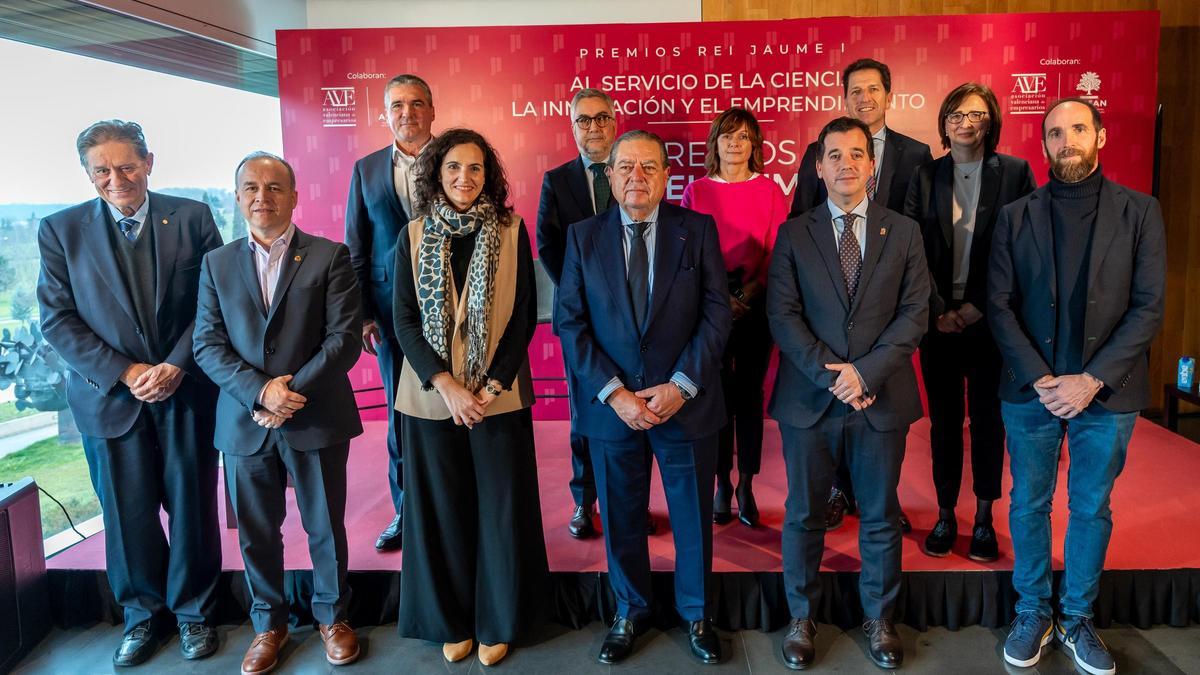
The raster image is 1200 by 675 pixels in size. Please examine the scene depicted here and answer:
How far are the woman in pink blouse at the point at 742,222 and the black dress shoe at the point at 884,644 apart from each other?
→ 884 mm

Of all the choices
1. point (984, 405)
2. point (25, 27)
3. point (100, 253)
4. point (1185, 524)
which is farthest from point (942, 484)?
point (25, 27)

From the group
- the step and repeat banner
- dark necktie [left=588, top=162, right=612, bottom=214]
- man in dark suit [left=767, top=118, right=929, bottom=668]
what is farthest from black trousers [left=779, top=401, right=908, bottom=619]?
the step and repeat banner

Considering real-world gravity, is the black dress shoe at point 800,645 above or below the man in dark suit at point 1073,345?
below

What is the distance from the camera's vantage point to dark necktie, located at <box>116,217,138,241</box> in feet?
9.05

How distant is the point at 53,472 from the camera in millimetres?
4137

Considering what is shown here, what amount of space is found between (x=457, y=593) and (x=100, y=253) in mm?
1743

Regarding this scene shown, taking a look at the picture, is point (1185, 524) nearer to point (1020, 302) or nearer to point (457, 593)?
point (1020, 302)

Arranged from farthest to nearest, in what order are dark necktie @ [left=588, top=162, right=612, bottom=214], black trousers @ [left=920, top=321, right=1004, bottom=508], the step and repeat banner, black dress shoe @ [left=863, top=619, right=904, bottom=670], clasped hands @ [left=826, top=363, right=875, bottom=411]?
1. the step and repeat banner
2. dark necktie @ [left=588, top=162, right=612, bottom=214]
3. black trousers @ [left=920, top=321, right=1004, bottom=508]
4. black dress shoe @ [left=863, top=619, right=904, bottom=670]
5. clasped hands @ [left=826, top=363, right=875, bottom=411]

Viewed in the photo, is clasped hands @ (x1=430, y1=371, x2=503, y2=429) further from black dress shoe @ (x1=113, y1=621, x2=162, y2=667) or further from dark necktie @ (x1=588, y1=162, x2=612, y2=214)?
black dress shoe @ (x1=113, y1=621, x2=162, y2=667)

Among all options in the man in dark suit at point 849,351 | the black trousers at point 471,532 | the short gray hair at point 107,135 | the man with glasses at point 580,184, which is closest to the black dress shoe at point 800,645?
the man in dark suit at point 849,351

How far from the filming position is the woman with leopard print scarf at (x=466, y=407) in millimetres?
2531

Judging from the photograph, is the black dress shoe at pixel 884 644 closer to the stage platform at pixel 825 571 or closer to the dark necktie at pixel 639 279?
the stage platform at pixel 825 571

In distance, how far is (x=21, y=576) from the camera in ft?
9.77

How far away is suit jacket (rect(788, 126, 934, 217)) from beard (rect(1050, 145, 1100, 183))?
0.64 m
